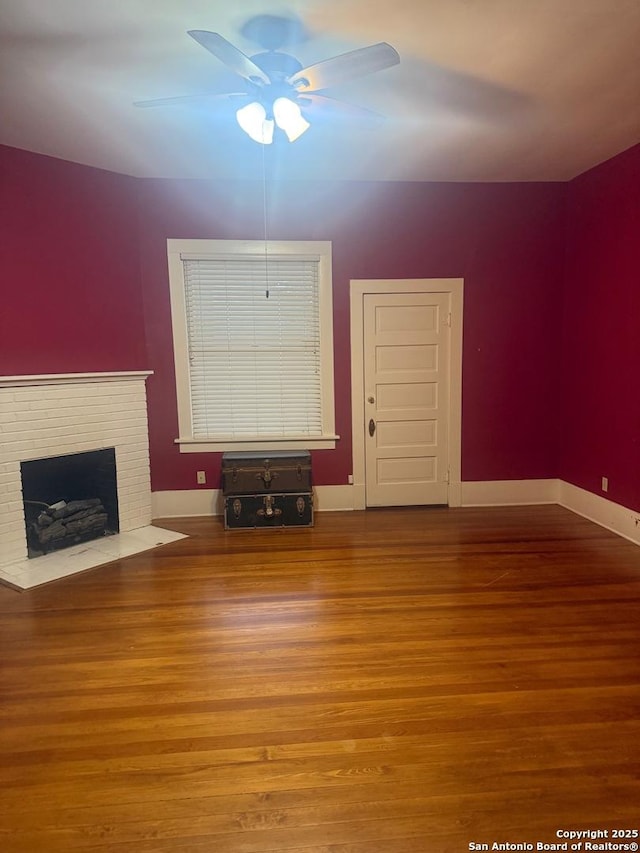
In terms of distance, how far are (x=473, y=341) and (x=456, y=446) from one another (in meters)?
0.96

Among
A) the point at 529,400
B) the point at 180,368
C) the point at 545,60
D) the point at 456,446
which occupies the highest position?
the point at 545,60

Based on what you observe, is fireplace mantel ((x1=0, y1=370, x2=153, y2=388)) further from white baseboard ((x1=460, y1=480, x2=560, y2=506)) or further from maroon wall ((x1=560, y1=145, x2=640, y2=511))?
maroon wall ((x1=560, y1=145, x2=640, y2=511))

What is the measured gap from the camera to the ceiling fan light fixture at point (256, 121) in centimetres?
246

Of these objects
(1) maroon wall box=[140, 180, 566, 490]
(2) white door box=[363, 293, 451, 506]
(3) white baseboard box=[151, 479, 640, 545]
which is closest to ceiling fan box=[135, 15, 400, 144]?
(1) maroon wall box=[140, 180, 566, 490]

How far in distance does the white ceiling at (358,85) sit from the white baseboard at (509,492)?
268 cm

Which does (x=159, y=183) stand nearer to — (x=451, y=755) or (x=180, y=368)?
(x=180, y=368)

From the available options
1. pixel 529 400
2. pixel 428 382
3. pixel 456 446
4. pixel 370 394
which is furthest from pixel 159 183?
pixel 529 400

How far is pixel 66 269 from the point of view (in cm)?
375

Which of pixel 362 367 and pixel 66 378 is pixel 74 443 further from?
pixel 362 367

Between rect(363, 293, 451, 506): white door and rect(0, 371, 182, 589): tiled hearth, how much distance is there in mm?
1919

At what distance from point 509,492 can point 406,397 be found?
4.37ft

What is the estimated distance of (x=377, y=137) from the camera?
10.9 ft

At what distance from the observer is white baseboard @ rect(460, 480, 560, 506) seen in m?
4.65

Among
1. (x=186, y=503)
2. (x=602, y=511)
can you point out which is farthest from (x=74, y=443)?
(x=602, y=511)
